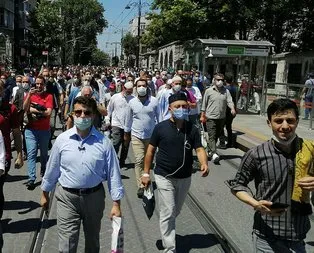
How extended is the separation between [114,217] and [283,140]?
153cm

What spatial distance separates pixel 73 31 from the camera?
10512 cm

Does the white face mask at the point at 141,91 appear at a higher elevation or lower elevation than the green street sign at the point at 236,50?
lower

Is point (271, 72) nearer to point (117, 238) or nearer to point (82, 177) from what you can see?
point (82, 177)

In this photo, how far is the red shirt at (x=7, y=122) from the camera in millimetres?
5550

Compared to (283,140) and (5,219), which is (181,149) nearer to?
(283,140)

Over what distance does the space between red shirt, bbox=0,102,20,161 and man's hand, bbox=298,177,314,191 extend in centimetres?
372

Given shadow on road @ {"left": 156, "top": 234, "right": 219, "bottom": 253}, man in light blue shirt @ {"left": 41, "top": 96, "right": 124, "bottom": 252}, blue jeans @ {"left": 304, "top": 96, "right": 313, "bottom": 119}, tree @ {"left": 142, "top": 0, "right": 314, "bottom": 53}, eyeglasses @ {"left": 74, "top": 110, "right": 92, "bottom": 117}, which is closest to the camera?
man in light blue shirt @ {"left": 41, "top": 96, "right": 124, "bottom": 252}

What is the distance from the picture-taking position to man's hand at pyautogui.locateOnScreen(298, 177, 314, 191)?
2816 mm

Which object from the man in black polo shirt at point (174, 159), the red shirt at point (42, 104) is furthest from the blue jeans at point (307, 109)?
the man in black polo shirt at point (174, 159)

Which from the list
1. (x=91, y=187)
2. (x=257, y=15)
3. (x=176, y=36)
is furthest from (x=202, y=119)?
(x=176, y=36)

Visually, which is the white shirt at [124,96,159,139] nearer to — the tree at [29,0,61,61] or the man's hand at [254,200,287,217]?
the man's hand at [254,200,287,217]

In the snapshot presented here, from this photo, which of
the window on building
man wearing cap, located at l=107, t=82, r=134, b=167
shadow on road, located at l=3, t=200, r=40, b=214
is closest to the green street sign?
man wearing cap, located at l=107, t=82, r=134, b=167

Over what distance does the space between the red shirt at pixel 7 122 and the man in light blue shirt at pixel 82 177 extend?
1764mm

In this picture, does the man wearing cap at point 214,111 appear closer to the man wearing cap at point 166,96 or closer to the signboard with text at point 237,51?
the man wearing cap at point 166,96
